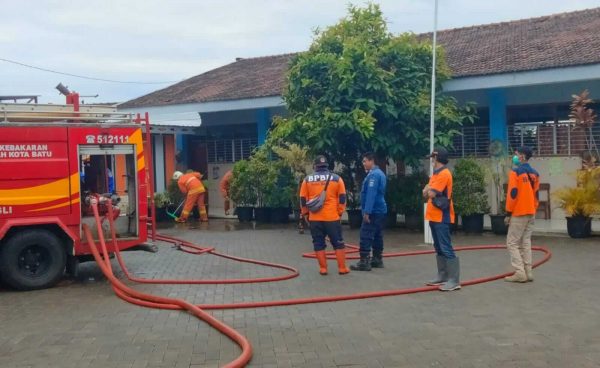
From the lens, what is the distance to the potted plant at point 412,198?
16.1m

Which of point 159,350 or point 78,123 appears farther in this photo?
point 78,123

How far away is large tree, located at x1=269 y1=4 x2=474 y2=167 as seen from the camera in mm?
15156

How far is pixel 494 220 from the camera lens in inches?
600

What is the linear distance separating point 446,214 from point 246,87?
1354cm

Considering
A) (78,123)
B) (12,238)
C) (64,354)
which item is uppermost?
(78,123)

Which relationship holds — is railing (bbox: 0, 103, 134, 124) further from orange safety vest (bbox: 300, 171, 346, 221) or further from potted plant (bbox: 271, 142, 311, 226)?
potted plant (bbox: 271, 142, 311, 226)

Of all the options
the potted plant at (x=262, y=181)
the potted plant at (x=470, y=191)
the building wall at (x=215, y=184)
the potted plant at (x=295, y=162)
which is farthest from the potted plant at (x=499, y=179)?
the building wall at (x=215, y=184)

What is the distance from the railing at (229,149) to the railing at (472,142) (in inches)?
278

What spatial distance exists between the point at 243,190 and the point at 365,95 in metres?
5.15

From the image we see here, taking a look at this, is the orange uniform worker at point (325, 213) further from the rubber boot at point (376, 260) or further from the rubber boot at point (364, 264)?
the rubber boot at point (376, 260)

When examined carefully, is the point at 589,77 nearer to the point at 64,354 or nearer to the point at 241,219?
the point at 241,219

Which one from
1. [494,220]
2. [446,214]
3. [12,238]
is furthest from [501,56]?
[12,238]

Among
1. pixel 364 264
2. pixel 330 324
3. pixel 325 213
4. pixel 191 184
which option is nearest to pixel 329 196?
pixel 325 213

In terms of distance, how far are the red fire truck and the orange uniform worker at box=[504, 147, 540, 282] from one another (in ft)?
17.5
